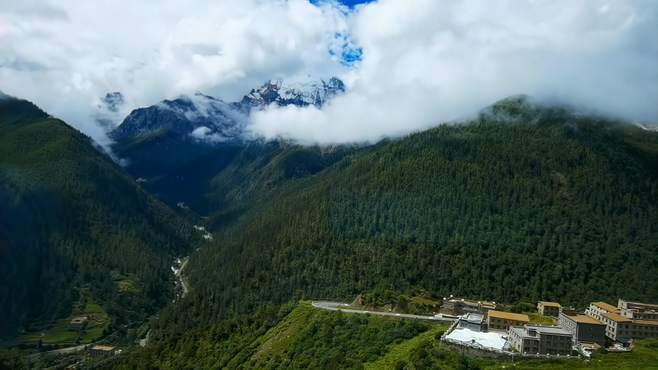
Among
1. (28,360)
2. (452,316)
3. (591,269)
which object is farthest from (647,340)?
(28,360)

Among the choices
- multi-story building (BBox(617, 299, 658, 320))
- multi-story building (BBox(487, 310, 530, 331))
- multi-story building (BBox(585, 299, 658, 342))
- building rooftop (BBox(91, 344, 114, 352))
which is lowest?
building rooftop (BBox(91, 344, 114, 352))

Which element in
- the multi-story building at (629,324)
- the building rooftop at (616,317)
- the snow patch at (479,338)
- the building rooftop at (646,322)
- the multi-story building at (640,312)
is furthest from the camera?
the multi-story building at (640,312)

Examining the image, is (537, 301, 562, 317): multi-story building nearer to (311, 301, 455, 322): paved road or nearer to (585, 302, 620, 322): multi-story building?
(585, 302, 620, 322): multi-story building

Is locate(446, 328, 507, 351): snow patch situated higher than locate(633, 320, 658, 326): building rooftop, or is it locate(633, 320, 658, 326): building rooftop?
locate(633, 320, 658, 326): building rooftop

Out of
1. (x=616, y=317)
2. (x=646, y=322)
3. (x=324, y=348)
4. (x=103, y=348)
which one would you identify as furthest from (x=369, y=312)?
(x=103, y=348)

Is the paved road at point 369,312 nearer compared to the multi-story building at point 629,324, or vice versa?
the multi-story building at point 629,324

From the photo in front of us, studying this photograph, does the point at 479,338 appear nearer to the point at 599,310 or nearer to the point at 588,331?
the point at 588,331

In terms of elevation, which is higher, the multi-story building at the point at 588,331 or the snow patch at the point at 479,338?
the multi-story building at the point at 588,331

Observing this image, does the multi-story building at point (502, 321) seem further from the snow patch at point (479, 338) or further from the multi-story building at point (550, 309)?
the multi-story building at point (550, 309)

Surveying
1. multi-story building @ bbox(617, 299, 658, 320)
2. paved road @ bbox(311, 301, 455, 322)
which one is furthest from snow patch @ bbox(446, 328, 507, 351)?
multi-story building @ bbox(617, 299, 658, 320)

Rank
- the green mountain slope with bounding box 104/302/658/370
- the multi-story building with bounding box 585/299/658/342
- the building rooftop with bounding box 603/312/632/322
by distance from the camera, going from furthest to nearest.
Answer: the building rooftop with bounding box 603/312/632/322
the multi-story building with bounding box 585/299/658/342
the green mountain slope with bounding box 104/302/658/370

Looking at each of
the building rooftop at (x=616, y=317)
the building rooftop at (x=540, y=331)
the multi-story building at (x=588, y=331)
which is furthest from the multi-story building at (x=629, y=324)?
the building rooftop at (x=540, y=331)
